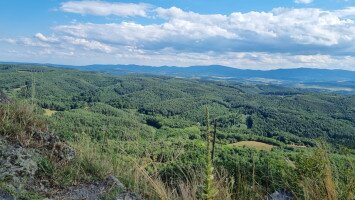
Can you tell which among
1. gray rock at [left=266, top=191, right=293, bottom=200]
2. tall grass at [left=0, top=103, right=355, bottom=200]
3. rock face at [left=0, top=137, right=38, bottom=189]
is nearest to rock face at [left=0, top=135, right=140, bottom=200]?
rock face at [left=0, top=137, right=38, bottom=189]

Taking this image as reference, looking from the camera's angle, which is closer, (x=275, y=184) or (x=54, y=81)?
(x=275, y=184)

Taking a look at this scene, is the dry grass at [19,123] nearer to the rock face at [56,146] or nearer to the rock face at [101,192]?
the rock face at [56,146]

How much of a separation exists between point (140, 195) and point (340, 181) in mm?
2412

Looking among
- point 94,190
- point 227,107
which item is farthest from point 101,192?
point 227,107

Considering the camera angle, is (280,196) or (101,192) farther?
(101,192)

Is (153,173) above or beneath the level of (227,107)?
above

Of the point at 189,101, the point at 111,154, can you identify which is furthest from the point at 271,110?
the point at 111,154

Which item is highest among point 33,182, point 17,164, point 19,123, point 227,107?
point 19,123

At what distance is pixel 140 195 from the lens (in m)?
4.74

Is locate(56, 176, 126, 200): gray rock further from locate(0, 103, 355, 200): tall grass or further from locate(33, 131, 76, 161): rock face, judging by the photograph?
locate(33, 131, 76, 161): rock face

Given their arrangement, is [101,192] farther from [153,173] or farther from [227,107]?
[227,107]

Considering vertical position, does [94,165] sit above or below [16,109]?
below

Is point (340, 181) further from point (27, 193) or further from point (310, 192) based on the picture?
point (27, 193)

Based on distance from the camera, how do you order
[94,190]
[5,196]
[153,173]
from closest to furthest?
[5,196] → [94,190] → [153,173]
